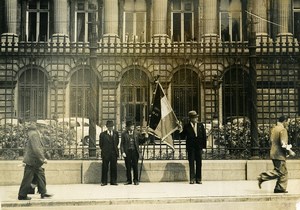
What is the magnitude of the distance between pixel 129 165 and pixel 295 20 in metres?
27.8

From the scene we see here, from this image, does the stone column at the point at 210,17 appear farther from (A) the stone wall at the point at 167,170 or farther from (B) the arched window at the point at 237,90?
(A) the stone wall at the point at 167,170

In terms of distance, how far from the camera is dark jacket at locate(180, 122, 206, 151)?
1363cm

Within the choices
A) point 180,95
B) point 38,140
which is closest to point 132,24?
point 180,95

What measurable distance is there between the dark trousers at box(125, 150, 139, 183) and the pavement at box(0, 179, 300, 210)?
0.36 meters

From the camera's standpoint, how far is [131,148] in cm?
1356

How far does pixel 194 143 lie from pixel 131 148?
1.70 m

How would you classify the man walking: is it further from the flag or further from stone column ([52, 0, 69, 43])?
stone column ([52, 0, 69, 43])

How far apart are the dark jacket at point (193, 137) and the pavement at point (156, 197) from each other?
110 centimetres

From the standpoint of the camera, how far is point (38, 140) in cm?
1155

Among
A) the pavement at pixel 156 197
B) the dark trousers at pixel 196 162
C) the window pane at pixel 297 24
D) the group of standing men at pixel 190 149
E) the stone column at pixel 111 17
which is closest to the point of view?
the pavement at pixel 156 197

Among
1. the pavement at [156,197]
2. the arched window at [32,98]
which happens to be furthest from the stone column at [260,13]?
the pavement at [156,197]

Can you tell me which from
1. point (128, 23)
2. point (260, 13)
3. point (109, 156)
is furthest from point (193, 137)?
point (128, 23)

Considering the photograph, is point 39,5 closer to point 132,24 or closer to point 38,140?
point 132,24

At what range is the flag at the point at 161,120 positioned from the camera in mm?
13961
